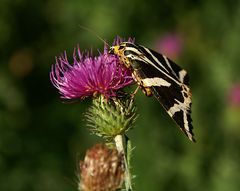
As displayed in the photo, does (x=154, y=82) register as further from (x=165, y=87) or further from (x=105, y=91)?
(x=105, y=91)

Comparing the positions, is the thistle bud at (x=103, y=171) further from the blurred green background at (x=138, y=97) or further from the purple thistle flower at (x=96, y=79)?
the blurred green background at (x=138, y=97)

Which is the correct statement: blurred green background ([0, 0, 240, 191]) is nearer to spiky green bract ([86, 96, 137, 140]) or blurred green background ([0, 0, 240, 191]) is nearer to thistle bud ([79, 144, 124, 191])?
spiky green bract ([86, 96, 137, 140])

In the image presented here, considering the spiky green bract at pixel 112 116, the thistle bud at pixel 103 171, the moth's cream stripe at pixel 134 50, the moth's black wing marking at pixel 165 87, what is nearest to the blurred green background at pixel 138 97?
the spiky green bract at pixel 112 116

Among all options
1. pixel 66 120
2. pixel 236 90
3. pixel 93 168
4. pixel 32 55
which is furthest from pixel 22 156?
pixel 93 168

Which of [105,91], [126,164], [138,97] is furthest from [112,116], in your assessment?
[138,97]

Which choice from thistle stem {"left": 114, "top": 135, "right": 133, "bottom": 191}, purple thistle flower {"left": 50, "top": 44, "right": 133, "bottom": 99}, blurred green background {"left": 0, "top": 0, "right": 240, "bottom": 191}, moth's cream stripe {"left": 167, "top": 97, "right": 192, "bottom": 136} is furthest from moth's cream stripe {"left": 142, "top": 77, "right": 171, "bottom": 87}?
blurred green background {"left": 0, "top": 0, "right": 240, "bottom": 191}

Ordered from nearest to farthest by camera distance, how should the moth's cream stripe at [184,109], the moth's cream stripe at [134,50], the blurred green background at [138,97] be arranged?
the moth's cream stripe at [184,109], the moth's cream stripe at [134,50], the blurred green background at [138,97]
